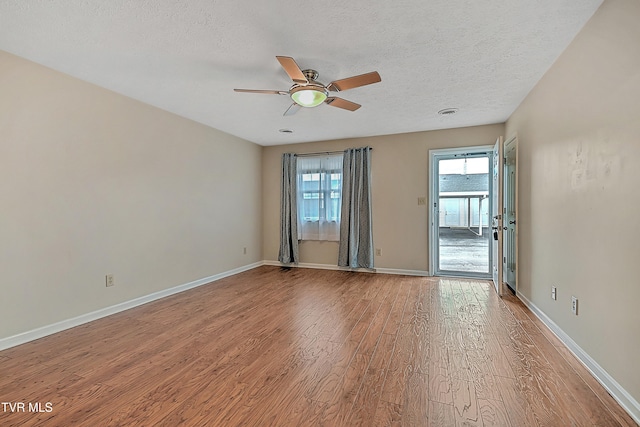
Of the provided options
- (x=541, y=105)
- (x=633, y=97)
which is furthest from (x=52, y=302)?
(x=541, y=105)

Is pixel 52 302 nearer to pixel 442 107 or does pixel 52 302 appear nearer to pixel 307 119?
pixel 307 119

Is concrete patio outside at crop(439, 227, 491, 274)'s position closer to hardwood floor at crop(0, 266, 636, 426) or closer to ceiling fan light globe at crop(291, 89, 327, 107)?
hardwood floor at crop(0, 266, 636, 426)

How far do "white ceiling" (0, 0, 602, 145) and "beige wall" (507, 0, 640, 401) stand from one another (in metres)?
0.27

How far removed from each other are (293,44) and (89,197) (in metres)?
2.51

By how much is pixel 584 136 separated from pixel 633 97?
541 millimetres

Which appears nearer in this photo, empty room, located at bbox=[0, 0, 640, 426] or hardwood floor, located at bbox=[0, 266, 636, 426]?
hardwood floor, located at bbox=[0, 266, 636, 426]

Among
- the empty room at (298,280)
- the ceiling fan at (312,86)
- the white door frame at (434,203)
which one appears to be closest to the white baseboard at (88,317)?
the empty room at (298,280)

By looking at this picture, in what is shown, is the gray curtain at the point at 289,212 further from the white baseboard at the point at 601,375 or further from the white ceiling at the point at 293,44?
the white baseboard at the point at 601,375

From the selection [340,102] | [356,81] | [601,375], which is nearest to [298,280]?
[340,102]

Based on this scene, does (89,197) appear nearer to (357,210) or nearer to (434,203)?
(357,210)

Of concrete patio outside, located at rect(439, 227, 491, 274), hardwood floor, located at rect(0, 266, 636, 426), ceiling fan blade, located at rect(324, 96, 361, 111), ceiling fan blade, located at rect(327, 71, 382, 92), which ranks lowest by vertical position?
hardwood floor, located at rect(0, 266, 636, 426)

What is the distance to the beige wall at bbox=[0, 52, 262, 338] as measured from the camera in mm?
2434

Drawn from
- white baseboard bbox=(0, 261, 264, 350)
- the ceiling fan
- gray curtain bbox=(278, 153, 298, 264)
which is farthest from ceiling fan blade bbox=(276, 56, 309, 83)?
gray curtain bbox=(278, 153, 298, 264)

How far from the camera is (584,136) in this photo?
2092mm
